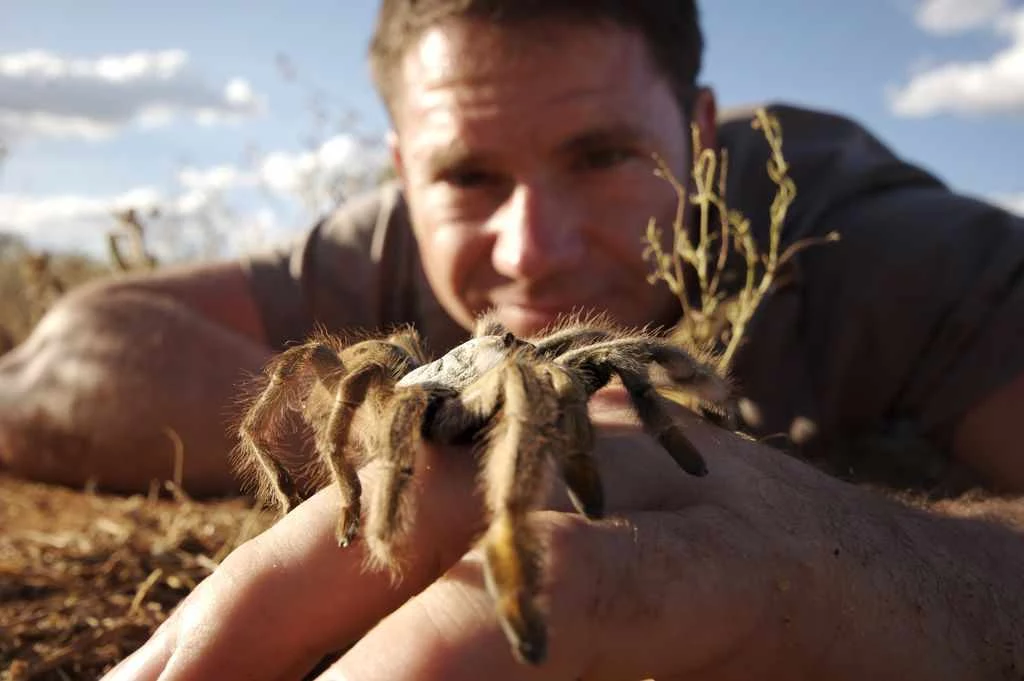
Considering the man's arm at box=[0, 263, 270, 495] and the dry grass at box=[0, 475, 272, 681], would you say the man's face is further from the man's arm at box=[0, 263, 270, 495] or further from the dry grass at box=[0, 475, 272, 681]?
the man's arm at box=[0, 263, 270, 495]

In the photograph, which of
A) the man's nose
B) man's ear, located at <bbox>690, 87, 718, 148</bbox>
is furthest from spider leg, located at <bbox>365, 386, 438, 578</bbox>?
man's ear, located at <bbox>690, 87, 718, 148</bbox>

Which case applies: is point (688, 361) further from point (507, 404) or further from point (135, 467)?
point (135, 467)

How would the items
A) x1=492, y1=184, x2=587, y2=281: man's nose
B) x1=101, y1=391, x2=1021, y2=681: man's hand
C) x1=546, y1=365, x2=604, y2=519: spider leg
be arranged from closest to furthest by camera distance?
x1=101, y1=391, x2=1021, y2=681: man's hand
x1=546, y1=365, x2=604, y2=519: spider leg
x1=492, y1=184, x2=587, y2=281: man's nose

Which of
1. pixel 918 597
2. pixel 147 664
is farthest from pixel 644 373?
pixel 147 664

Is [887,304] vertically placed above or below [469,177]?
below

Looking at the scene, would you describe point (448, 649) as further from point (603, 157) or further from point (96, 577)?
point (603, 157)

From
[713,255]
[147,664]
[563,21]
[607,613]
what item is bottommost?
[713,255]

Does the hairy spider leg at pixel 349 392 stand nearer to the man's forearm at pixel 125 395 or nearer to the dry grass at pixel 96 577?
the dry grass at pixel 96 577
